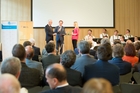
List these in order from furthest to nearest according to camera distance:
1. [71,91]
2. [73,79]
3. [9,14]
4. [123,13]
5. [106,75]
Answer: [123,13], [9,14], [106,75], [73,79], [71,91]

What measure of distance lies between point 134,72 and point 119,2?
9606mm

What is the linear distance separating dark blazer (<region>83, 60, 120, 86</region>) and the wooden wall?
29.9 ft

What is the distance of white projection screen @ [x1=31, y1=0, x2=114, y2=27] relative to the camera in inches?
481

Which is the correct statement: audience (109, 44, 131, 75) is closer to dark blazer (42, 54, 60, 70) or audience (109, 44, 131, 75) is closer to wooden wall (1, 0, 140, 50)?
dark blazer (42, 54, 60, 70)

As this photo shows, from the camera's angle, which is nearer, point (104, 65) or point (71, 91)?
point (71, 91)

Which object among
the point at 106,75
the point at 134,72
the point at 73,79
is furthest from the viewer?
the point at 134,72

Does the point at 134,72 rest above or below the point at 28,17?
below

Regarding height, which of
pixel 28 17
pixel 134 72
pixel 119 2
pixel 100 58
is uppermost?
pixel 119 2

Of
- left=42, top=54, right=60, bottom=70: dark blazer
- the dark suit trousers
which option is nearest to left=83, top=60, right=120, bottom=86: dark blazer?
left=42, top=54, right=60, bottom=70: dark blazer

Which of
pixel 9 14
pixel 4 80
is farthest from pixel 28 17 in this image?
pixel 4 80

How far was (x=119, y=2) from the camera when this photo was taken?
1293 centimetres

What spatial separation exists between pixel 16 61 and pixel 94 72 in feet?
3.87

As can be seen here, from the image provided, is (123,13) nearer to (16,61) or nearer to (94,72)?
(94,72)

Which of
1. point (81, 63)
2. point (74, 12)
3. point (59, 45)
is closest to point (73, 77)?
point (81, 63)
